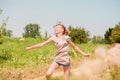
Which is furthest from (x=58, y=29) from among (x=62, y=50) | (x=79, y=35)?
(x=79, y=35)

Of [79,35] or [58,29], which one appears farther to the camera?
→ [79,35]

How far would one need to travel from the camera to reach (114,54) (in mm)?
8656

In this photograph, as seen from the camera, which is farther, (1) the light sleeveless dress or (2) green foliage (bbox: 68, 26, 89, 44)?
(2) green foliage (bbox: 68, 26, 89, 44)

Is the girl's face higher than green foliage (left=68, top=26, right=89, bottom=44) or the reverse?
higher

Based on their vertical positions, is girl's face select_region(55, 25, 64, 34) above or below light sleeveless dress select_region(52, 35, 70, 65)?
above

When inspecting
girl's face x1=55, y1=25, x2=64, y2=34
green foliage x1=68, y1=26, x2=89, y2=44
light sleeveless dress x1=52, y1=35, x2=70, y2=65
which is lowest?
green foliage x1=68, y1=26, x2=89, y2=44

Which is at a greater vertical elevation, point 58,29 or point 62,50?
point 58,29

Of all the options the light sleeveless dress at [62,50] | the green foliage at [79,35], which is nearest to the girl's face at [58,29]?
the light sleeveless dress at [62,50]

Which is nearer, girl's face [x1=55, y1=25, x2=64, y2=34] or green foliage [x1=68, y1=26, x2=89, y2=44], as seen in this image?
girl's face [x1=55, y1=25, x2=64, y2=34]

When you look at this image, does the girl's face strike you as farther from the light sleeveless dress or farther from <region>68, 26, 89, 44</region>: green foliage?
<region>68, 26, 89, 44</region>: green foliage

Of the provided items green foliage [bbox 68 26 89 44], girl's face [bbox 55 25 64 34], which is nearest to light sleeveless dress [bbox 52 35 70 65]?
girl's face [bbox 55 25 64 34]

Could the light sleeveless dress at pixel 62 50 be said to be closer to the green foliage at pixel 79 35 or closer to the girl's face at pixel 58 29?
the girl's face at pixel 58 29

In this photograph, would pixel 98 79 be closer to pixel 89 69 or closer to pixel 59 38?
pixel 89 69

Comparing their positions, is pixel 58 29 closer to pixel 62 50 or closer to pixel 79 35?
pixel 62 50
